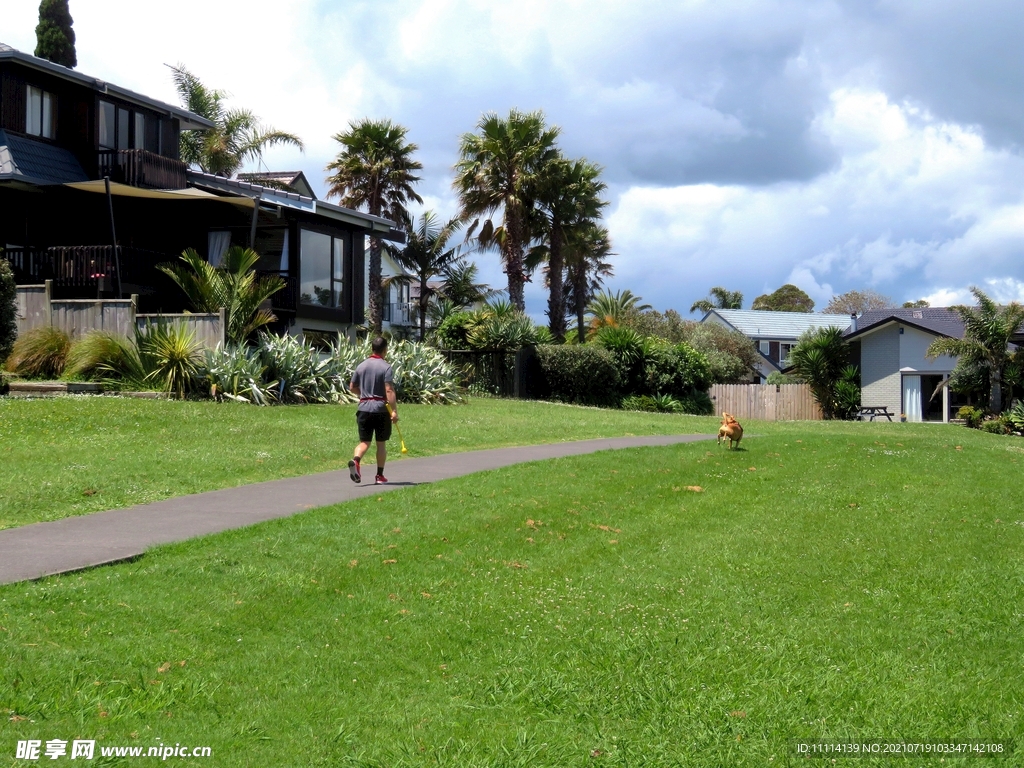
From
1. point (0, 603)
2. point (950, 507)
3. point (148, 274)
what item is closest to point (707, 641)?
point (0, 603)

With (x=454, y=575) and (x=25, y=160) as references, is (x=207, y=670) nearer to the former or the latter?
(x=454, y=575)

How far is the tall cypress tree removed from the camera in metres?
32.6

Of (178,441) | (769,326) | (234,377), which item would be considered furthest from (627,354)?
(769,326)

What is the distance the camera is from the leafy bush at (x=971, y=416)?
34.7 metres

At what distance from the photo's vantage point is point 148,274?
2658cm

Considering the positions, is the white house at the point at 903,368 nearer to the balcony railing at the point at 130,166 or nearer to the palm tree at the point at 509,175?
the palm tree at the point at 509,175

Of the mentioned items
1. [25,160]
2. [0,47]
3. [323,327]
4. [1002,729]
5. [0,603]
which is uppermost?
[0,47]

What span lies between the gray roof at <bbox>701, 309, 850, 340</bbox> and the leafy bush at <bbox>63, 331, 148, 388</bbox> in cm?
5371

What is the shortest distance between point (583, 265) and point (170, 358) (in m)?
35.0

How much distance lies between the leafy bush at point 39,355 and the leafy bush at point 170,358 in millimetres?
1918

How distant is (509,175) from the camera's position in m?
38.4

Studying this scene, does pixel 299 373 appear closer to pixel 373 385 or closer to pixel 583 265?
pixel 373 385

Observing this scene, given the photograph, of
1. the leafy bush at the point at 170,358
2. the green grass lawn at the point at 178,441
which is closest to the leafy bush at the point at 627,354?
the green grass lawn at the point at 178,441

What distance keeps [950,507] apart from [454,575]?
6.92 metres
